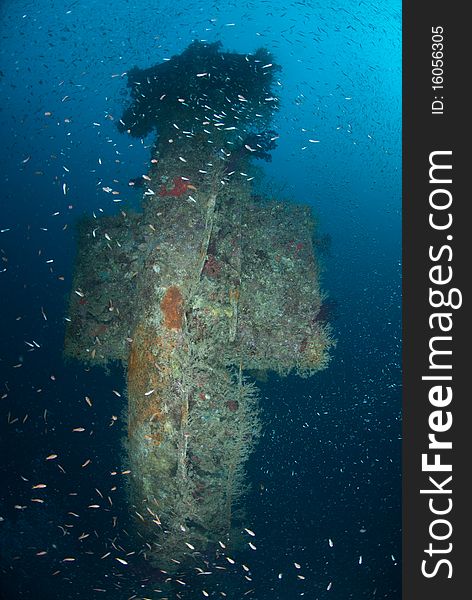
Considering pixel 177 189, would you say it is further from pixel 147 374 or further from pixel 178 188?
pixel 147 374

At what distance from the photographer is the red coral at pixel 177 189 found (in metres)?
4.06

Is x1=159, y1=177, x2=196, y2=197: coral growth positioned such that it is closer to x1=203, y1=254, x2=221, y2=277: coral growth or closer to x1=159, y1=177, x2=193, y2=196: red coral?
x1=159, y1=177, x2=193, y2=196: red coral

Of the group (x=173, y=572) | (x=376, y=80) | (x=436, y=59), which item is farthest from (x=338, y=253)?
(x=173, y=572)

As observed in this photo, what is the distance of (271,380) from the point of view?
9.28 meters

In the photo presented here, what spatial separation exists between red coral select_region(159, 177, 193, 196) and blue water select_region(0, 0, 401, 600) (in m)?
0.55

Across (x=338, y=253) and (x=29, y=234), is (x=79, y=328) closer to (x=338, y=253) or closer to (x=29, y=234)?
(x=29, y=234)

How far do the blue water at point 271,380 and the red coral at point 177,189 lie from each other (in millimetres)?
546

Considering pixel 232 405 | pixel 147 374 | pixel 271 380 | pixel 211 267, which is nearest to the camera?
pixel 147 374

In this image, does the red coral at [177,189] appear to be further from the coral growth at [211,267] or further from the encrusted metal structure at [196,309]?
the coral growth at [211,267]

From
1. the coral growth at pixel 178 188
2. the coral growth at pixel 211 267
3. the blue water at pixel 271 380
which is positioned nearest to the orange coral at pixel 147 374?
the coral growth at pixel 211 267

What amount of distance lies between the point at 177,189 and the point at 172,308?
55.0 inches

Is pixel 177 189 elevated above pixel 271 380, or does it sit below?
above

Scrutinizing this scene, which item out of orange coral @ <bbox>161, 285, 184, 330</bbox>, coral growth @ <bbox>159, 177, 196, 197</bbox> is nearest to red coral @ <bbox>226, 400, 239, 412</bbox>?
orange coral @ <bbox>161, 285, 184, 330</bbox>

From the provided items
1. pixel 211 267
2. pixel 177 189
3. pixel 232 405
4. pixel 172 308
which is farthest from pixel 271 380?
pixel 177 189
